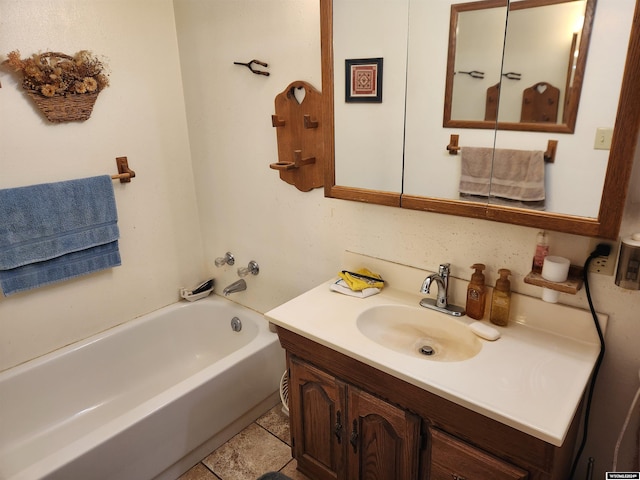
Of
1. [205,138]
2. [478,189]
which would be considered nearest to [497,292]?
[478,189]

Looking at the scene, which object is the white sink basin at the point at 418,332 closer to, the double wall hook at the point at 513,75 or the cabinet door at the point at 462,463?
the cabinet door at the point at 462,463

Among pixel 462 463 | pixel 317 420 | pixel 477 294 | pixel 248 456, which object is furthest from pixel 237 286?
pixel 462 463

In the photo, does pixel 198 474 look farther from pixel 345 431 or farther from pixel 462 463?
pixel 462 463

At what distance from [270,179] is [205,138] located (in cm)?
52

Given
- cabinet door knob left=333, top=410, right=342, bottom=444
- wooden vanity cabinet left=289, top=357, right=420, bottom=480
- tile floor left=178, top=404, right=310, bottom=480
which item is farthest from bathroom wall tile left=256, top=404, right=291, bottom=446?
cabinet door knob left=333, top=410, right=342, bottom=444

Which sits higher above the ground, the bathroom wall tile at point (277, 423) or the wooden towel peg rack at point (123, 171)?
the wooden towel peg rack at point (123, 171)

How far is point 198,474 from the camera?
1.85 m

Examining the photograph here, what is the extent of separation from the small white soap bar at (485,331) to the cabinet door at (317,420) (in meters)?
0.48

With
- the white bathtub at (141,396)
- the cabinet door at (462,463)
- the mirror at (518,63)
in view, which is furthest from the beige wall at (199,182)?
the cabinet door at (462,463)

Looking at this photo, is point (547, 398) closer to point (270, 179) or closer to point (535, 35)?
point (535, 35)

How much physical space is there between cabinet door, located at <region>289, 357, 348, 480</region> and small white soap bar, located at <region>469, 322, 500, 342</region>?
0.48 metres

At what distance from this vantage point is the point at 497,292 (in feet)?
4.57

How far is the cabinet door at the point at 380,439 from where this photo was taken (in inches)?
50.9

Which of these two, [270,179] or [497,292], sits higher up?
[270,179]
